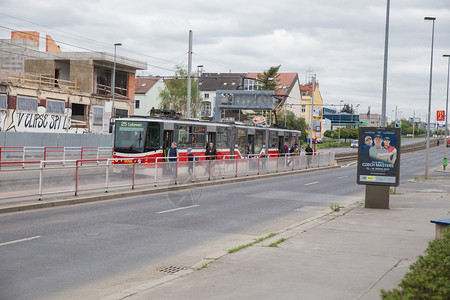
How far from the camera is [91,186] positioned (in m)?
17.6

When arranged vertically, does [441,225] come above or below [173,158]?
below

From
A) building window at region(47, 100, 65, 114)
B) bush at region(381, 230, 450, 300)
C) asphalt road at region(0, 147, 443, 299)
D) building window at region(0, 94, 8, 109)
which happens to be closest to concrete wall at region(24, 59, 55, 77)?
building window at region(47, 100, 65, 114)

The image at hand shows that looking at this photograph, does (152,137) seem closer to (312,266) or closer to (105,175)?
(105,175)

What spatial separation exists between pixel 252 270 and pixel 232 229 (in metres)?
4.73

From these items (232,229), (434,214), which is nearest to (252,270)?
(232,229)

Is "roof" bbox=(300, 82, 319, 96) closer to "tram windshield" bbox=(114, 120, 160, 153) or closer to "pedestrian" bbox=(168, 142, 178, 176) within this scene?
"tram windshield" bbox=(114, 120, 160, 153)

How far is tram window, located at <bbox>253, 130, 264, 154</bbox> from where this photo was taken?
129 feet

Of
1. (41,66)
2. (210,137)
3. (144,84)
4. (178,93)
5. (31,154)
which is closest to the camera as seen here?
(210,137)

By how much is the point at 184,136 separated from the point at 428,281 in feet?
80.4

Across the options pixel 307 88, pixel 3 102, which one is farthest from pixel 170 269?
pixel 307 88

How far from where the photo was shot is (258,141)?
131 feet

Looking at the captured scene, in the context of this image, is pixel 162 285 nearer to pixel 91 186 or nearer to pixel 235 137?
pixel 91 186

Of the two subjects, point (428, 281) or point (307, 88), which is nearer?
point (428, 281)

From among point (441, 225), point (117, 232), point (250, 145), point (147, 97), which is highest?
point (147, 97)
